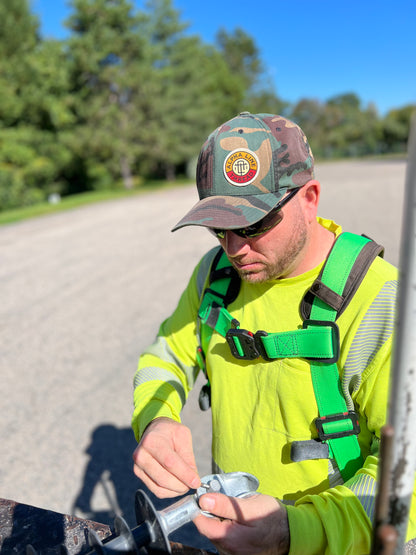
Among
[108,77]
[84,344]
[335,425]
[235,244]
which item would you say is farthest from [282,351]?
[108,77]

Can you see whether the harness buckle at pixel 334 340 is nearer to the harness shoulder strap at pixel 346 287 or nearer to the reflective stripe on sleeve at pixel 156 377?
the harness shoulder strap at pixel 346 287

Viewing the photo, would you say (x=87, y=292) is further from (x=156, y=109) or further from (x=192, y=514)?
(x=156, y=109)

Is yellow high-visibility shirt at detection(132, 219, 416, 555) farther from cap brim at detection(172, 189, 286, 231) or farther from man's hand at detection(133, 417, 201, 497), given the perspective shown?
cap brim at detection(172, 189, 286, 231)

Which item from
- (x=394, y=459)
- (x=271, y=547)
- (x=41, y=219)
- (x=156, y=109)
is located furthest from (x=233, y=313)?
(x=156, y=109)

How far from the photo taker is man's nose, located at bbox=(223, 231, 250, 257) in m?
1.49

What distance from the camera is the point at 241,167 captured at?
1399 mm

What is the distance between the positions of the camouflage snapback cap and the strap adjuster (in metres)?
0.64

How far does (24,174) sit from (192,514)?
30407 millimetres

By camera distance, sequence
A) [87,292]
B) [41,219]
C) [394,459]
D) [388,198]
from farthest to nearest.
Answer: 1. [41,219]
2. [388,198]
3. [87,292]
4. [394,459]

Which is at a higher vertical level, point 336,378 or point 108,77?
point 108,77

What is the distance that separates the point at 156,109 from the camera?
95.0 ft

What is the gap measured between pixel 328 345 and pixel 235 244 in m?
0.45

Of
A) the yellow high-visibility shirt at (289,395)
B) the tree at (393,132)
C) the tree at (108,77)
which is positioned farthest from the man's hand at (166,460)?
the tree at (393,132)

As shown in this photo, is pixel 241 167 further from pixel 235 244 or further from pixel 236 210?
pixel 235 244
